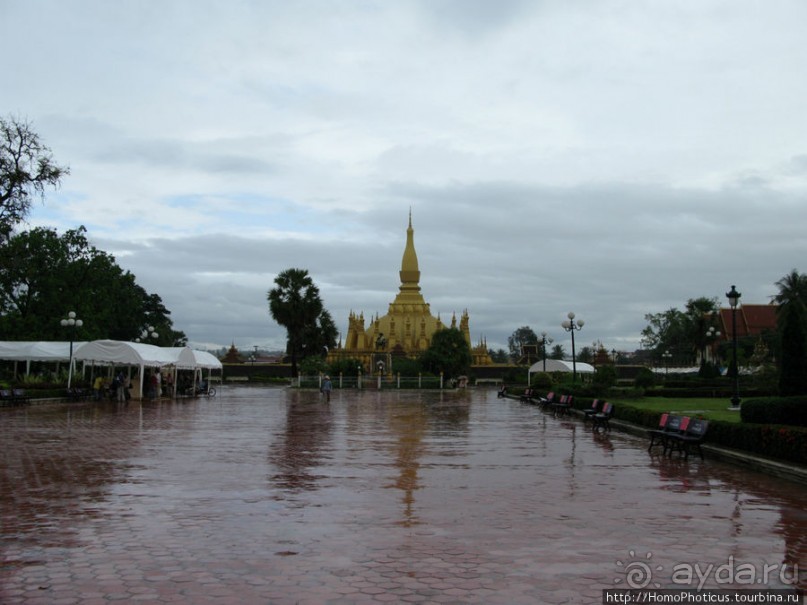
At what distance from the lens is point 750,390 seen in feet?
113

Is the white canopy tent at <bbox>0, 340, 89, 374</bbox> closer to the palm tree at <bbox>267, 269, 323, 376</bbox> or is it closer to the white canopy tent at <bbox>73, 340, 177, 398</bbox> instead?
the white canopy tent at <bbox>73, 340, 177, 398</bbox>

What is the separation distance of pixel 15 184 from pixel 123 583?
28.7 m

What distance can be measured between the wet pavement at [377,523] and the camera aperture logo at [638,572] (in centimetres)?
3

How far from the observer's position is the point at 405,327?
77.3m

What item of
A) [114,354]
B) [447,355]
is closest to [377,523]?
[114,354]

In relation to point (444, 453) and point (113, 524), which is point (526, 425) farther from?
point (113, 524)

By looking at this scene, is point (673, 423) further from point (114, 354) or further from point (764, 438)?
point (114, 354)

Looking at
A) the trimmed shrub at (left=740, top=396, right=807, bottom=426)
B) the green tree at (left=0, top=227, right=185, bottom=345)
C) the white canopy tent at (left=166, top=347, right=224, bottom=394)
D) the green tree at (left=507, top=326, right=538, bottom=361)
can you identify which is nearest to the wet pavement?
the trimmed shrub at (left=740, top=396, right=807, bottom=426)

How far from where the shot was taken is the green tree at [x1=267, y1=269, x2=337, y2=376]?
206ft

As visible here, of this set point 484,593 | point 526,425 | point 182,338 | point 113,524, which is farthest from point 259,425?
point 182,338

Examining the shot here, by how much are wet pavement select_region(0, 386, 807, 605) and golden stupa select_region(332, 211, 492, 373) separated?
188 ft

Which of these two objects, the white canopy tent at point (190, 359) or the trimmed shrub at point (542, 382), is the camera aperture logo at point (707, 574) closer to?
the white canopy tent at point (190, 359)

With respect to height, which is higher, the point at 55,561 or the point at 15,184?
the point at 15,184

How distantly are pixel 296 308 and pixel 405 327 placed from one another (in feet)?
55.6
